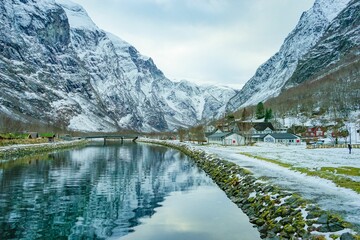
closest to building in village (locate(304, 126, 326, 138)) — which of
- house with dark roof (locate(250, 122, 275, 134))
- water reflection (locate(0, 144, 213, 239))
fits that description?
house with dark roof (locate(250, 122, 275, 134))

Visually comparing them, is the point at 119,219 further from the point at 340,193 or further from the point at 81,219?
the point at 340,193

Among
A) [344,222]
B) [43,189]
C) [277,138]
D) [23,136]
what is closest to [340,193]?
[344,222]

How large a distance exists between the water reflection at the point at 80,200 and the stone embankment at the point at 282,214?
297 inches

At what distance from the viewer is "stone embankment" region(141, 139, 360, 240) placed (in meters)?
16.0

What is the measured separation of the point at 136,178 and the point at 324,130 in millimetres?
138212

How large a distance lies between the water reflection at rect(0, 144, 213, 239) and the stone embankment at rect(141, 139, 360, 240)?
24.8 feet

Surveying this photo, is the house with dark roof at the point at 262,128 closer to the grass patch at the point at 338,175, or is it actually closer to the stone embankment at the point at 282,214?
the grass patch at the point at 338,175

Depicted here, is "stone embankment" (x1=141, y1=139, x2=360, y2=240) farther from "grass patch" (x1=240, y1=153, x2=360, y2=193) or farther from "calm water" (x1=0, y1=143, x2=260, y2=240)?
"grass patch" (x1=240, y1=153, x2=360, y2=193)

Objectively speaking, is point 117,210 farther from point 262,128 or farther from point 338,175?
point 262,128

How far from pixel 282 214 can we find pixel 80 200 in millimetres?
18775

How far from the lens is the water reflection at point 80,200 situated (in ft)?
74.2

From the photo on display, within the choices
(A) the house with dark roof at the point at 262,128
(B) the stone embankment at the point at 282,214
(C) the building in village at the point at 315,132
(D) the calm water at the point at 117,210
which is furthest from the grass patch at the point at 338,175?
(C) the building in village at the point at 315,132

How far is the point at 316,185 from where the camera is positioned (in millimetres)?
26516

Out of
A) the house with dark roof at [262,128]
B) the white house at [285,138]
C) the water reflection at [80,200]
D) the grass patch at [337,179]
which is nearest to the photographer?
the water reflection at [80,200]
